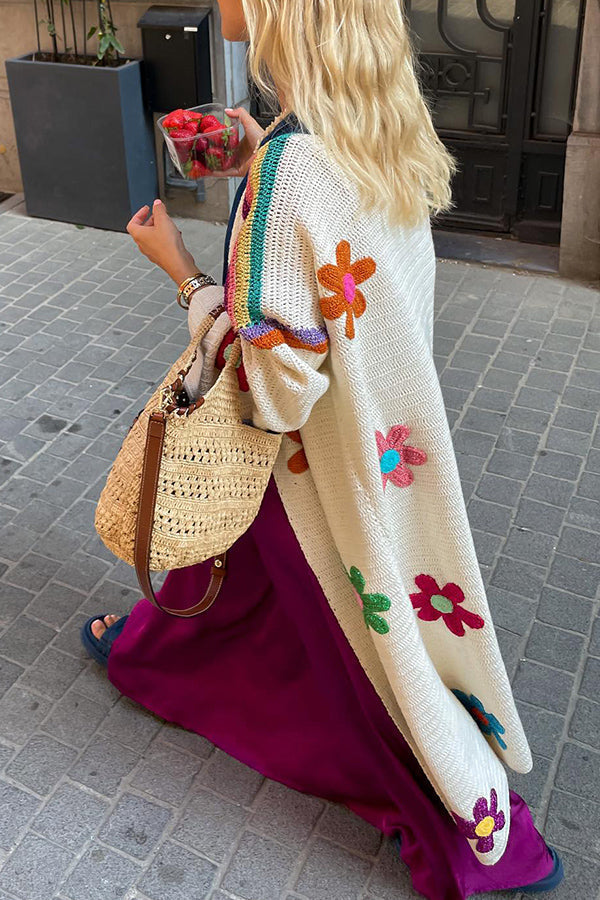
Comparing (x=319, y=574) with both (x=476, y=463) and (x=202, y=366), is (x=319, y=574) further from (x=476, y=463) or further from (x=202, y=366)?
(x=476, y=463)

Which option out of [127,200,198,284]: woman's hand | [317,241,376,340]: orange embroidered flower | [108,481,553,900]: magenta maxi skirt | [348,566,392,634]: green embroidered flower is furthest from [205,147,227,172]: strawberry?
[348,566,392,634]: green embroidered flower

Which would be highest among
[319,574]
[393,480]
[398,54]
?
[398,54]

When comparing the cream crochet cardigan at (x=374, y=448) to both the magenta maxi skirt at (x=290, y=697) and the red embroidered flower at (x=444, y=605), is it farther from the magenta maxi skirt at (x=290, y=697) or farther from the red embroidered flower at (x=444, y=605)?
the magenta maxi skirt at (x=290, y=697)

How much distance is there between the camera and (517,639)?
11.6ft

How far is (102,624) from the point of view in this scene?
3455mm

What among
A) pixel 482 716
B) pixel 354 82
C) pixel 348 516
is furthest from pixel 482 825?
pixel 354 82

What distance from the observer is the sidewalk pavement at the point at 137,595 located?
2.79 meters

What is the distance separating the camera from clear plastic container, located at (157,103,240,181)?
8.56 feet

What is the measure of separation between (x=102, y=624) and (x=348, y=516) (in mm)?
1453

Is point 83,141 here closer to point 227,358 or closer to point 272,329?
point 227,358

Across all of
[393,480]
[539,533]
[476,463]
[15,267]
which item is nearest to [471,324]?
[476,463]

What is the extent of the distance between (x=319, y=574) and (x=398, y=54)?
1.23 m

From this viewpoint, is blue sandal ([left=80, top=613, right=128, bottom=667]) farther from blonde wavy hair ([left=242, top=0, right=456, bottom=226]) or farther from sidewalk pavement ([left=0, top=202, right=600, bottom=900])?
blonde wavy hair ([left=242, top=0, right=456, bottom=226])

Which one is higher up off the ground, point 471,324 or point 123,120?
point 123,120
